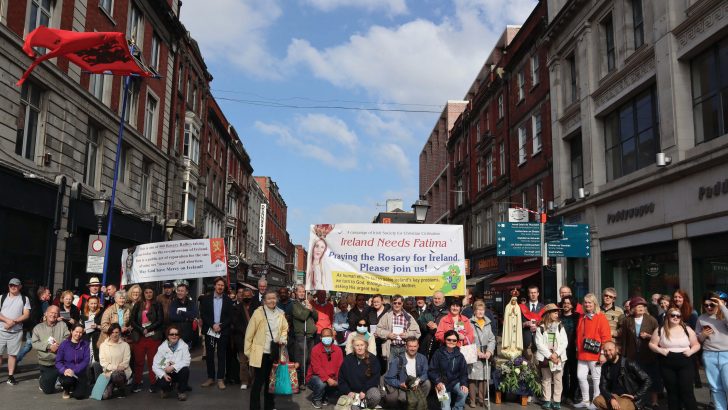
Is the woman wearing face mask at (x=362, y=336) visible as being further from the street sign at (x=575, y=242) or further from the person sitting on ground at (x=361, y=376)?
the street sign at (x=575, y=242)

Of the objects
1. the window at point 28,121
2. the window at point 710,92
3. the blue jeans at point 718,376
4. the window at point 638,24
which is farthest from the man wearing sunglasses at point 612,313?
the window at point 28,121

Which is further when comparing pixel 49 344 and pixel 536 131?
pixel 536 131

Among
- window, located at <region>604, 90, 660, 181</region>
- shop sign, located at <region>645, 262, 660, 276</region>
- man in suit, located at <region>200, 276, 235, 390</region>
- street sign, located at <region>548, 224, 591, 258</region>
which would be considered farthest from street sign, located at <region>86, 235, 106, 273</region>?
window, located at <region>604, 90, 660, 181</region>

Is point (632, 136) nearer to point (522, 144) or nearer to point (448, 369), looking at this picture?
point (522, 144)

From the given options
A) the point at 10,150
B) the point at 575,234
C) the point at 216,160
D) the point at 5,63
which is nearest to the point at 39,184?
the point at 10,150

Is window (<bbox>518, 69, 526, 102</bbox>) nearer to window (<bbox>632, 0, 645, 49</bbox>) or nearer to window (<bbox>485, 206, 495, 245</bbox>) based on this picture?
window (<bbox>485, 206, 495, 245</bbox>)

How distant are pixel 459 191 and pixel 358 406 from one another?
105ft

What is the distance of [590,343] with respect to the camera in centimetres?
867

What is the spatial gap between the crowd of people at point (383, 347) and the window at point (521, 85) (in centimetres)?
1822

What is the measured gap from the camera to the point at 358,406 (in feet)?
25.2

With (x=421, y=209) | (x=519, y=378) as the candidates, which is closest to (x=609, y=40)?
(x=421, y=209)

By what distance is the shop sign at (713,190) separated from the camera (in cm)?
1237

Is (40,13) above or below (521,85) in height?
below

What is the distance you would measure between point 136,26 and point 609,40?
63.2 feet
